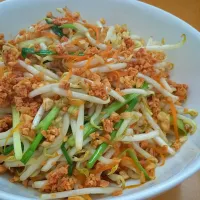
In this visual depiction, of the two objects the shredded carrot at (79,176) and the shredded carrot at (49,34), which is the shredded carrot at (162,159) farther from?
the shredded carrot at (49,34)

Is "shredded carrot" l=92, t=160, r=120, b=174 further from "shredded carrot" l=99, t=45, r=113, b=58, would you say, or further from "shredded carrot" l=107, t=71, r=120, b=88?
"shredded carrot" l=99, t=45, r=113, b=58

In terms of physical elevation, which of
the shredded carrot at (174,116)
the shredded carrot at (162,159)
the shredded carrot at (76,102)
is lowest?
the shredded carrot at (162,159)

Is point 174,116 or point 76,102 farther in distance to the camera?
point 174,116

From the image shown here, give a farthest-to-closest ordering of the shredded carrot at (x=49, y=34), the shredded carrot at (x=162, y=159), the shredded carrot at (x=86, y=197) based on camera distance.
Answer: the shredded carrot at (x=49, y=34)
the shredded carrot at (x=162, y=159)
the shredded carrot at (x=86, y=197)

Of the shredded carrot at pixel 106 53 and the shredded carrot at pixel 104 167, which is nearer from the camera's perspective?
the shredded carrot at pixel 104 167

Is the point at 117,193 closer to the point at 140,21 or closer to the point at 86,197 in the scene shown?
the point at 86,197

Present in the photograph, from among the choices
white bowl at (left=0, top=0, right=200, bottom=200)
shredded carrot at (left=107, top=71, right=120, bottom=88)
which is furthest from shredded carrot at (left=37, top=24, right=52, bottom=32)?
shredded carrot at (left=107, top=71, right=120, bottom=88)

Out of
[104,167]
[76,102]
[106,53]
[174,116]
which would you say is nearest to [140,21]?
[106,53]

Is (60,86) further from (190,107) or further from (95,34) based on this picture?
(190,107)

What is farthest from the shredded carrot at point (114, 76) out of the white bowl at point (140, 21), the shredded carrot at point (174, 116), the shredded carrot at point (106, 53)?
the white bowl at point (140, 21)

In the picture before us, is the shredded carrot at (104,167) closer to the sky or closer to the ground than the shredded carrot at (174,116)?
closer to the ground

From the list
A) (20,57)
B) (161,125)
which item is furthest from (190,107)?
(20,57)
